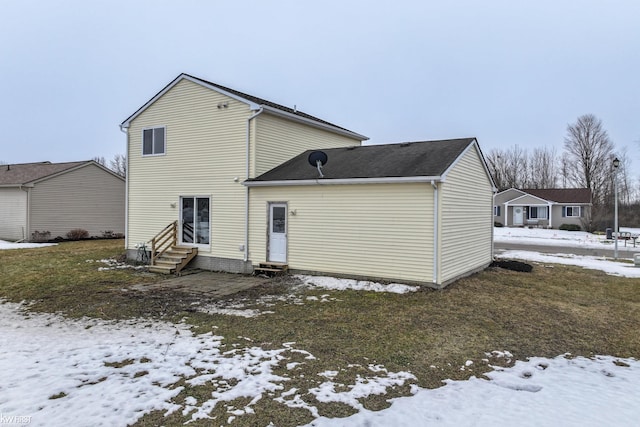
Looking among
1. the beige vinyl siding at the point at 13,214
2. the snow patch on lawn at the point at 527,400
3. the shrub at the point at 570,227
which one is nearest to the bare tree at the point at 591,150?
the shrub at the point at 570,227

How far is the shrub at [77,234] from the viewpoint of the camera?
928 inches

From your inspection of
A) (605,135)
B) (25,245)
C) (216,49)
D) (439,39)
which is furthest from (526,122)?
(25,245)

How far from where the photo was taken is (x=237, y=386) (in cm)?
448

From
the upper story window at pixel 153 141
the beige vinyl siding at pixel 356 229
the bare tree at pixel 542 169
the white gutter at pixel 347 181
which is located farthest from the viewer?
the bare tree at pixel 542 169

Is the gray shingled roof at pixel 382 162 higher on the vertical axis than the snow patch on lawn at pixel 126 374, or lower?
higher

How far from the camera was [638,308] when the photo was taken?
8422mm

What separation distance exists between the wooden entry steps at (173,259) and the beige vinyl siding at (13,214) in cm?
1417

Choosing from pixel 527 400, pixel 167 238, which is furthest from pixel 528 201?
pixel 527 400

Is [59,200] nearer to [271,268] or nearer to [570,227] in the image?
[271,268]

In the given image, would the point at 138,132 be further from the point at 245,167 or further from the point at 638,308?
the point at 638,308

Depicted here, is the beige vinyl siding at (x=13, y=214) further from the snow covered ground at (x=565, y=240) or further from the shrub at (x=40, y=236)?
the snow covered ground at (x=565, y=240)

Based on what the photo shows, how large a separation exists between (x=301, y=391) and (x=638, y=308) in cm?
825

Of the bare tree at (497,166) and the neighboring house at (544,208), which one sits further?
the bare tree at (497,166)

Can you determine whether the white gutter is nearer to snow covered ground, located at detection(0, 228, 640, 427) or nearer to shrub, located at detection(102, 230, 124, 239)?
snow covered ground, located at detection(0, 228, 640, 427)
